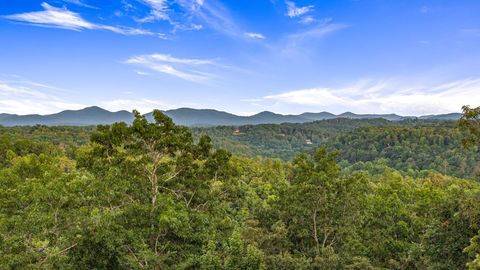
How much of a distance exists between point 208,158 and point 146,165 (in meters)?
2.53

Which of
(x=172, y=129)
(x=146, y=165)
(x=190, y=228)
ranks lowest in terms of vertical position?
(x=190, y=228)

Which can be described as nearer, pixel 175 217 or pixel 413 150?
pixel 175 217

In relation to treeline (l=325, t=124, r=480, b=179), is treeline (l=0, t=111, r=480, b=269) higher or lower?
higher

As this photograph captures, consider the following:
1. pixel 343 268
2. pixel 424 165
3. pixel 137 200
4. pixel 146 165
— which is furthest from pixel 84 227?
pixel 424 165

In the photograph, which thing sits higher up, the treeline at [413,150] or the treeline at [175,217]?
the treeline at [175,217]

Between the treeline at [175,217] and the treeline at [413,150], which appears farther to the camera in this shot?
the treeline at [413,150]

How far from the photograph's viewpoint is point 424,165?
112 meters

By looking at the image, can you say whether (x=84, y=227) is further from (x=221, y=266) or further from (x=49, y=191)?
(x=221, y=266)

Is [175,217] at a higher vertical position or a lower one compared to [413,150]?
higher

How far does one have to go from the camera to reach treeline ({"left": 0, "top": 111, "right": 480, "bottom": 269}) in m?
13.3

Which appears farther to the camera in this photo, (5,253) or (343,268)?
(343,268)

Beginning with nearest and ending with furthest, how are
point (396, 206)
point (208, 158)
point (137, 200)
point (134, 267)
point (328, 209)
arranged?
point (134, 267) → point (137, 200) → point (208, 158) → point (328, 209) → point (396, 206)

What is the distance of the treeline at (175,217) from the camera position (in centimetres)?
1332

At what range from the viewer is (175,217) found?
12828 millimetres
